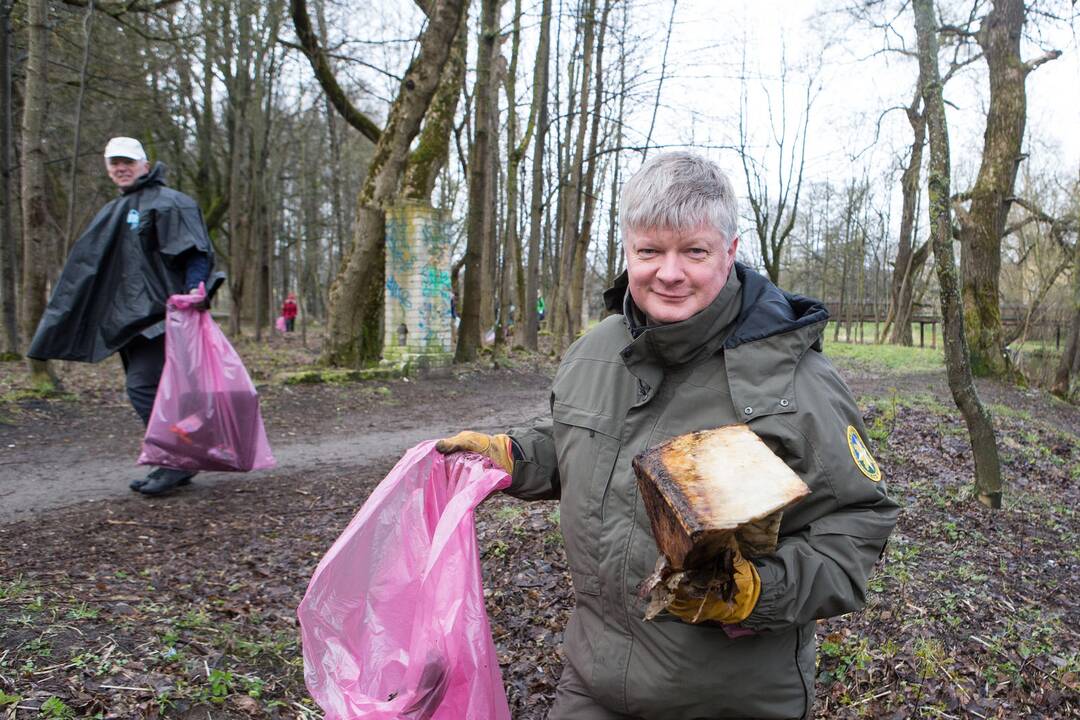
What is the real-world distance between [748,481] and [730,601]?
0.76 ft

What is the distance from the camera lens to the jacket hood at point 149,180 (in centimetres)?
470

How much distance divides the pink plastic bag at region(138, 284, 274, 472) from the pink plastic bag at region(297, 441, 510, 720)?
2.81 meters

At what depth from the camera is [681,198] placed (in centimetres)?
155

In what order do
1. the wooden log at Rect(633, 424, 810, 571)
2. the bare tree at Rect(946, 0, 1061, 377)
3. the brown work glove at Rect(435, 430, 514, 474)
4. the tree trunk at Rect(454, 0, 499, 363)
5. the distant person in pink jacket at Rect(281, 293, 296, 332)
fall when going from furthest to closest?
1. the distant person in pink jacket at Rect(281, 293, 296, 332)
2. the tree trunk at Rect(454, 0, 499, 363)
3. the bare tree at Rect(946, 0, 1061, 377)
4. the brown work glove at Rect(435, 430, 514, 474)
5. the wooden log at Rect(633, 424, 810, 571)

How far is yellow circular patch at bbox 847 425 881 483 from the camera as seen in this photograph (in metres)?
1.48

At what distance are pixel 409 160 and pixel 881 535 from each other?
1037 centimetres

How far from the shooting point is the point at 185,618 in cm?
306

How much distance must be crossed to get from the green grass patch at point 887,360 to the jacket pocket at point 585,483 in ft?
46.2

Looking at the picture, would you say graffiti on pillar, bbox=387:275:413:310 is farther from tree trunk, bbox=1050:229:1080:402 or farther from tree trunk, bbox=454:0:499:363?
tree trunk, bbox=1050:229:1080:402

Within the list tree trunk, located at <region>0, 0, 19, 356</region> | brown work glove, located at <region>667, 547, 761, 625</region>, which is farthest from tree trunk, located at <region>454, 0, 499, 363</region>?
brown work glove, located at <region>667, 547, 761, 625</region>

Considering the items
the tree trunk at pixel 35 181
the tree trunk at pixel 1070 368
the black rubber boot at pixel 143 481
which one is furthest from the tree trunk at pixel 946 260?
the tree trunk at pixel 1070 368

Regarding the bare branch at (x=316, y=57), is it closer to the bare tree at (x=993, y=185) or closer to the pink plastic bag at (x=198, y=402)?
the pink plastic bag at (x=198, y=402)

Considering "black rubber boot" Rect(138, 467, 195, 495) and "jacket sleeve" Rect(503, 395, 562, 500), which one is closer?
"jacket sleeve" Rect(503, 395, 562, 500)

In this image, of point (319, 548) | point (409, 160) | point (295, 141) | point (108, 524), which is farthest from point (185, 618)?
point (295, 141)
